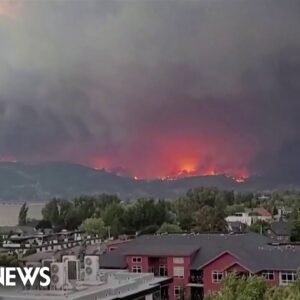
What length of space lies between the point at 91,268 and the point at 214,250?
895cm

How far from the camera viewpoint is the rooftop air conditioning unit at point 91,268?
2219 cm

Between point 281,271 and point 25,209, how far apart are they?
58.4m

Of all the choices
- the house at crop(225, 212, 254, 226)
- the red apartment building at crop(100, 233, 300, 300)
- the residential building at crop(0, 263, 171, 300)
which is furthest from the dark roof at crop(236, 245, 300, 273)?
the house at crop(225, 212, 254, 226)

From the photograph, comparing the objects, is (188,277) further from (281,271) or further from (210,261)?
(281,271)

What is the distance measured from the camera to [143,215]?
5828 cm

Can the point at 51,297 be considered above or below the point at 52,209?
below

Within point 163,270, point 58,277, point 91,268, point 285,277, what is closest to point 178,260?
point 163,270

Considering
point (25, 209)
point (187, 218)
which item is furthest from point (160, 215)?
point (25, 209)

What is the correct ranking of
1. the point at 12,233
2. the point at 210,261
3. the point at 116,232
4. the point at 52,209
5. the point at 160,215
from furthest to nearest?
1. the point at 52,209
2. the point at 12,233
3. the point at 160,215
4. the point at 116,232
5. the point at 210,261

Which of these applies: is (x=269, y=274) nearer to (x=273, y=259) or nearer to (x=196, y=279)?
(x=273, y=259)

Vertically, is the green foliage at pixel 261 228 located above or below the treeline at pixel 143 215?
below

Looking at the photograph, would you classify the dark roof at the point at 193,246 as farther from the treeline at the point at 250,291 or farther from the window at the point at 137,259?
the treeline at the point at 250,291

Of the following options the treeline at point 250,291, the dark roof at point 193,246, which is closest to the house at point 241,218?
the dark roof at point 193,246

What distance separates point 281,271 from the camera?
1047 inches
